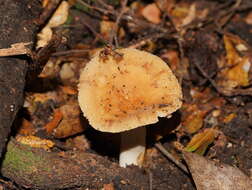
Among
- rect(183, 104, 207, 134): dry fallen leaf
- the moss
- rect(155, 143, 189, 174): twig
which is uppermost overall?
the moss

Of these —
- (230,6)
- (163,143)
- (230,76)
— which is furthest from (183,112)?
(230,6)

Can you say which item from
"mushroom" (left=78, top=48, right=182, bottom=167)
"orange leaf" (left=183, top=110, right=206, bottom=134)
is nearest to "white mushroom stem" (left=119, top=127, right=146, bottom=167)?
"mushroom" (left=78, top=48, right=182, bottom=167)

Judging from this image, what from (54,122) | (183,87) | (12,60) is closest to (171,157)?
(183,87)

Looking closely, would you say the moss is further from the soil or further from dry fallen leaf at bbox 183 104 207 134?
dry fallen leaf at bbox 183 104 207 134

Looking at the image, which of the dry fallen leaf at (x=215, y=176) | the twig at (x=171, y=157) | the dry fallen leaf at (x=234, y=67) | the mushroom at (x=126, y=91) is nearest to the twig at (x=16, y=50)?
the mushroom at (x=126, y=91)

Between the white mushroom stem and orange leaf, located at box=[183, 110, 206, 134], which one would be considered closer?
the white mushroom stem

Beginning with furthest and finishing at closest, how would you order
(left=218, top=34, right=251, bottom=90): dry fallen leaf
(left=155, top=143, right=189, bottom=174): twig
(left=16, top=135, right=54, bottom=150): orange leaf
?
(left=218, top=34, right=251, bottom=90): dry fallen leaf < (left=155, top=143, right=189, bottom=174): twig < (left=16, top=135, right=54, bottom=150): orange leaf

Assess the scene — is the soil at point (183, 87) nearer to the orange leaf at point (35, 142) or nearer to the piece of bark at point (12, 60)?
the orange leaf at point (35, 142)
